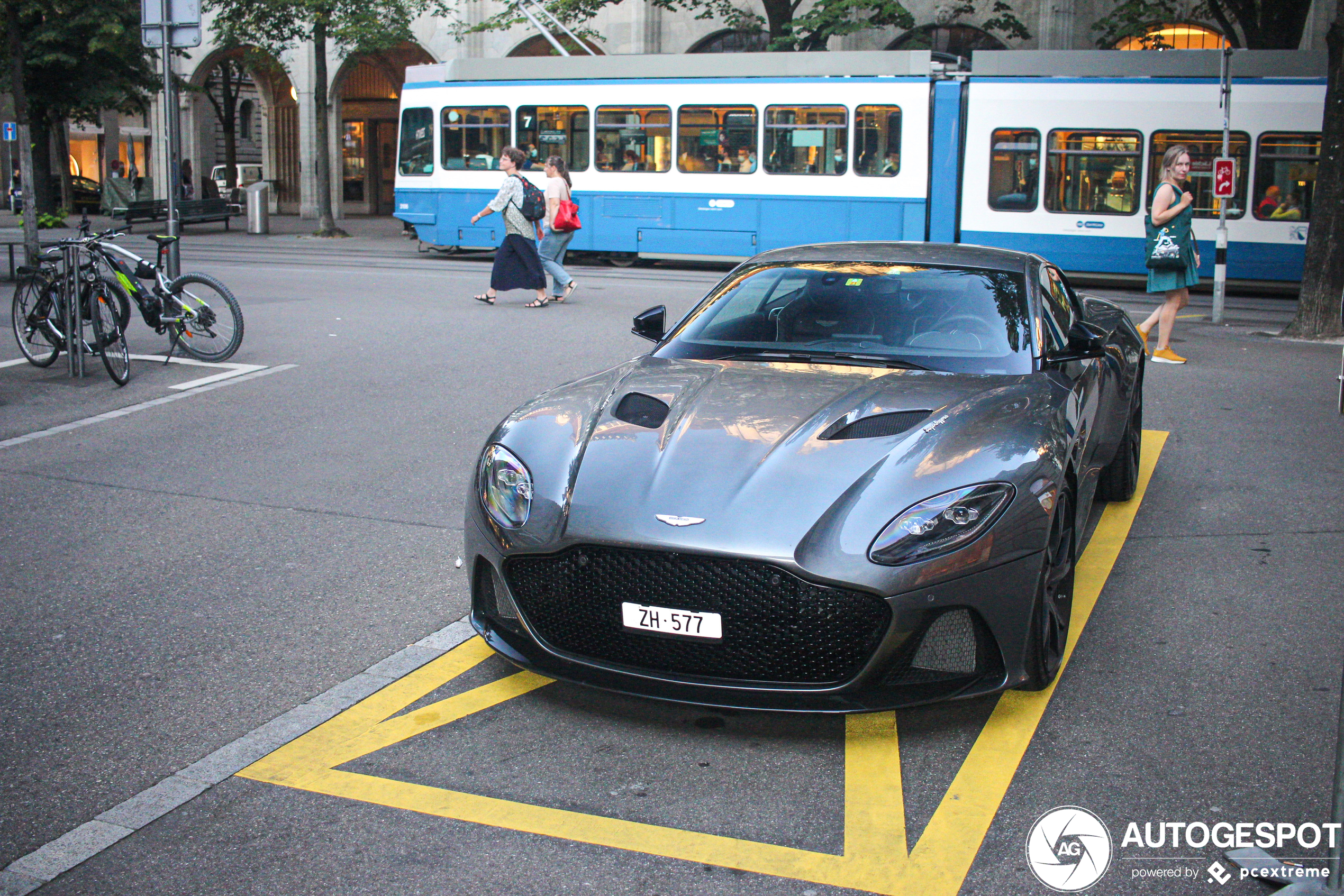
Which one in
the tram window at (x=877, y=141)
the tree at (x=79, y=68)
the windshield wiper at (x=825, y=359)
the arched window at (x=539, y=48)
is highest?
the arched window at (x=539, y=48)

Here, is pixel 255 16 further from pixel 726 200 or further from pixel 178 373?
pixel 178 373

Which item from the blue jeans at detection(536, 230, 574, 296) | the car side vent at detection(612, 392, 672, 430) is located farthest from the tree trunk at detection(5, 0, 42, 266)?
the car side vent at detection(612, 392, 672, 430)

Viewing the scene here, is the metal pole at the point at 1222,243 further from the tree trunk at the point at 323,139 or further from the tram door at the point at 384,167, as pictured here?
the tram door at the point at 384,167

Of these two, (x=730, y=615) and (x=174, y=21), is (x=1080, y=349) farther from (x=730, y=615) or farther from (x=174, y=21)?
(x=174, y=21)

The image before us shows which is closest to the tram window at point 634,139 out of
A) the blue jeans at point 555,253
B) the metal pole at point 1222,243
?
the blue jeans at point 555,253

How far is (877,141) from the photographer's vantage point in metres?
20.3

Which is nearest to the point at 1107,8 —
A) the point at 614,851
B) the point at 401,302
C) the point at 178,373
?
the point at 401,302

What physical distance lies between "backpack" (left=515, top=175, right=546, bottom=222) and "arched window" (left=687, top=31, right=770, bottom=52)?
20.4 metres

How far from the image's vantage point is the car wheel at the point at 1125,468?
6.38m

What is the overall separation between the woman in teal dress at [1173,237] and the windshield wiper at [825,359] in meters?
6.51

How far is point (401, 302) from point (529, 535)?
11799 millimetres

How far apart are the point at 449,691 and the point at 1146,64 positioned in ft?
58.6

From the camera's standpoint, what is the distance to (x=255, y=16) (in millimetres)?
28562

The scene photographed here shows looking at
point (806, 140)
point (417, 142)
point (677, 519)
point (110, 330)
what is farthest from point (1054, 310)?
point (417, 142)
